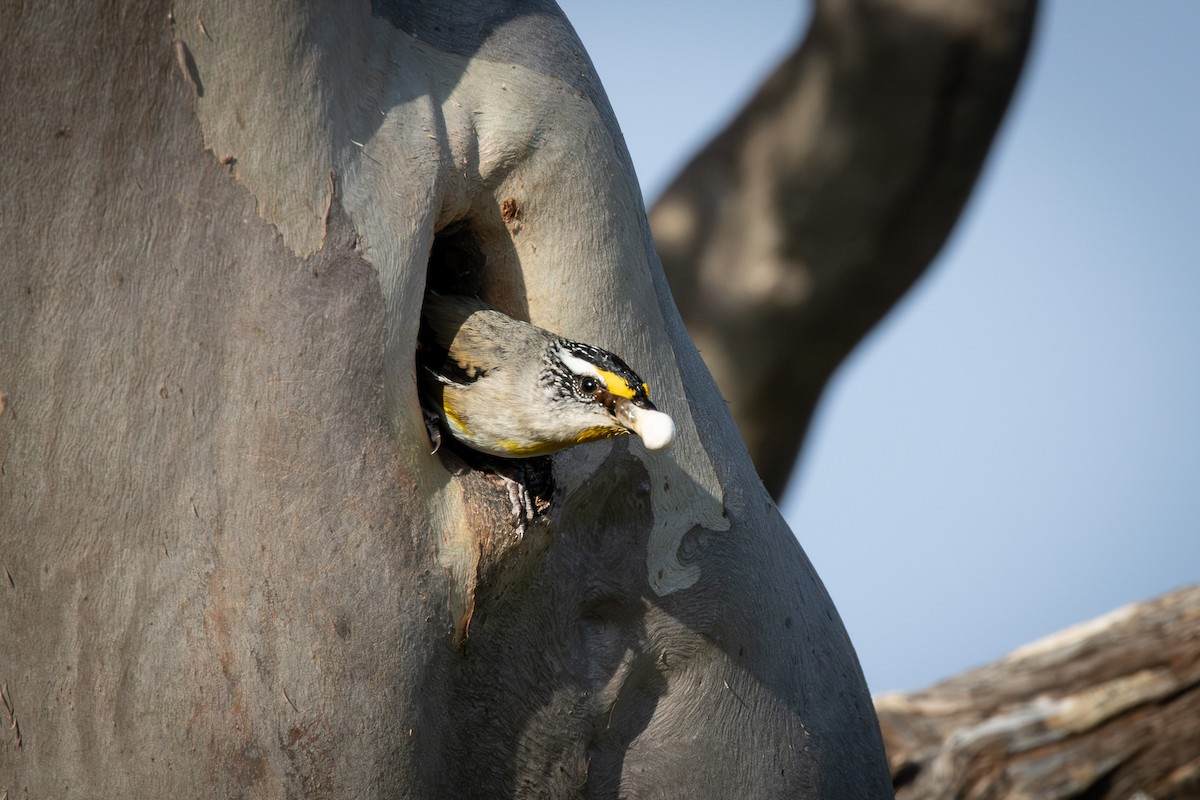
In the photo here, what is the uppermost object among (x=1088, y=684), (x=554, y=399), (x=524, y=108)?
(x=524, y=108)

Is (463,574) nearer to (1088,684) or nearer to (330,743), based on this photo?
(330,743)

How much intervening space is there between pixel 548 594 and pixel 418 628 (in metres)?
0.46

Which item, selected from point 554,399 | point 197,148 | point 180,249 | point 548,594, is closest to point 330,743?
point 548,594

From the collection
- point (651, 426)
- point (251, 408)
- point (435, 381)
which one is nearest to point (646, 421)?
point (651, 426)

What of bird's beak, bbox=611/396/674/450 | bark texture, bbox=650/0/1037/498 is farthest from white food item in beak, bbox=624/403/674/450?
bark texture, bbox=650/0/1037/498

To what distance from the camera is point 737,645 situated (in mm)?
3283

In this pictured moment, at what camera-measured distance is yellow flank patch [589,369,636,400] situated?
110 inches

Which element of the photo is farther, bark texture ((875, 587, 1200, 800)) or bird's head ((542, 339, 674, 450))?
bark texture ((875, 587, 1200, 800))

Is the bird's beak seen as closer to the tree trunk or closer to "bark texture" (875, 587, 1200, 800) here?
the tree trunk

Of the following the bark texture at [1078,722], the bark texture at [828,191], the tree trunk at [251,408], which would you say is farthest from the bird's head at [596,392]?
the bark texture at [828,191]

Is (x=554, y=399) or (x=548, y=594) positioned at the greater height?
(x=554, y=399)

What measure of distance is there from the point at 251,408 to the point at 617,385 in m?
0.93

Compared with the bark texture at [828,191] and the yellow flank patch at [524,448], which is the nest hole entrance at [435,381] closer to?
the yellow flank patch at [524,448]

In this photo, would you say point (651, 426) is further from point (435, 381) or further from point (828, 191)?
point (828, 191)
